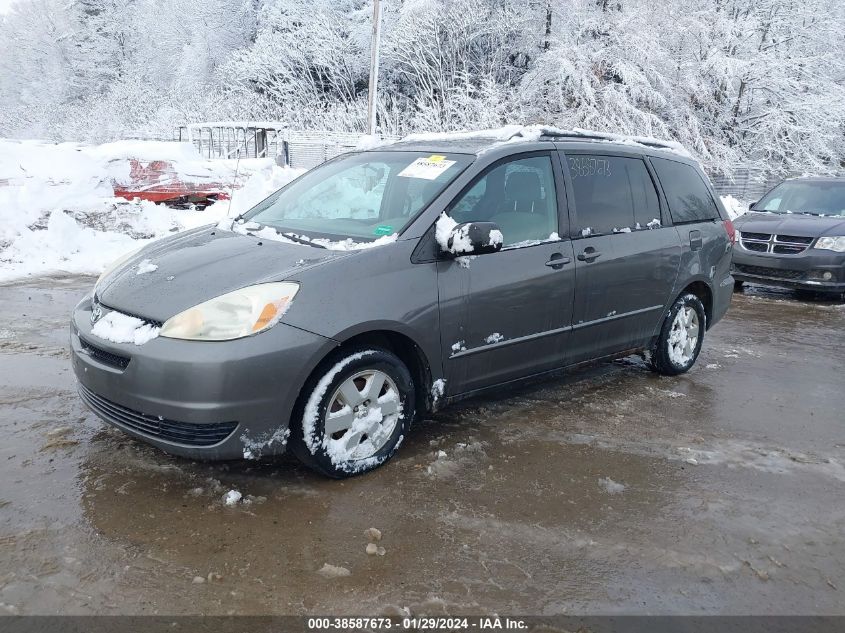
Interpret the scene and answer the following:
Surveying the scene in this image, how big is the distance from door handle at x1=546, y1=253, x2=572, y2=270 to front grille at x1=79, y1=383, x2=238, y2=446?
2.13 metres

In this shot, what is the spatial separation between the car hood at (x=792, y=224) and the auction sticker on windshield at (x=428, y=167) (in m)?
6.94

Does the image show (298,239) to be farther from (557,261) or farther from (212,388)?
(557,261)

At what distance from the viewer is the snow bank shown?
905cm

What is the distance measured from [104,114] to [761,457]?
40.5 meters

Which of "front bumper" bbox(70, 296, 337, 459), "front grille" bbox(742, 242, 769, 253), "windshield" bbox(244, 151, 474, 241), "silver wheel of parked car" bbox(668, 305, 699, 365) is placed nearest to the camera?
"front bumper" bbox(70, 296, 337, 459)

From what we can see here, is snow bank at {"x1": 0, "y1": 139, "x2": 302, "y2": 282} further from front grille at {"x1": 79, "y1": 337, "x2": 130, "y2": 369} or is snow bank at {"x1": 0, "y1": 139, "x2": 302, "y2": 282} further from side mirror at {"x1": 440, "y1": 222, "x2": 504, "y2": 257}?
side mirror at {"x1": 440, "y1": 222, "x2": 504, "y2": 257}

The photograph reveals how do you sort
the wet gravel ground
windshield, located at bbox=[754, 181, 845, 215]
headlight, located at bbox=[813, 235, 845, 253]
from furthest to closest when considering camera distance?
windshield, located at bbox=[754, 181, 845, 215] → headlight, located at bbox=[813, 235, 845, 253] → the wet gravel ground

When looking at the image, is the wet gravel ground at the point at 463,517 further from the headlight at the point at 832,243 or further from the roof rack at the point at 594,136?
the headlight at the point at 832,243

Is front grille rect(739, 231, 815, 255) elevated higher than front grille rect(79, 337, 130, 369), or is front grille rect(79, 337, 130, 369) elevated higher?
front grille rect(79, 337, 130, 369)

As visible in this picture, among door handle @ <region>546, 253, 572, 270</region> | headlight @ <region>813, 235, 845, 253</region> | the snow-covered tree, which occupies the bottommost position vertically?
headlight @ <region>813, 235, 845, 253</region>

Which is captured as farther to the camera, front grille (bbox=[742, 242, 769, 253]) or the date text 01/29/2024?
front grille (bbox=[742, 242, 769, 253])

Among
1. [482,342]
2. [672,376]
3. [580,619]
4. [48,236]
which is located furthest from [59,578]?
[48,236]

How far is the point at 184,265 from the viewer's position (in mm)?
3559

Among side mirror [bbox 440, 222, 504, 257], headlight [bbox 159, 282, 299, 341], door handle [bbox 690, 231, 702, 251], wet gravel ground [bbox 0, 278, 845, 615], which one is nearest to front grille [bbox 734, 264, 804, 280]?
door handle [bbox 690, 231, 702, 251]
